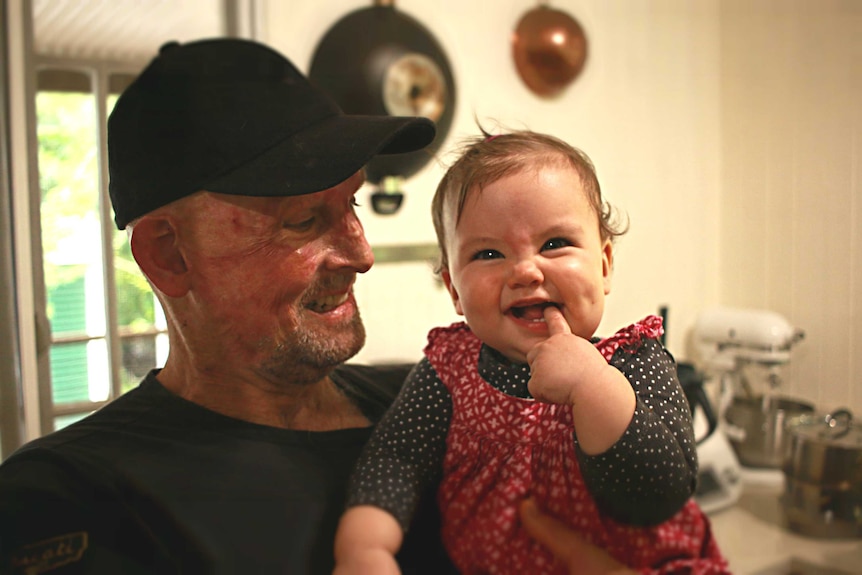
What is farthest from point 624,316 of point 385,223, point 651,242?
point 385,223

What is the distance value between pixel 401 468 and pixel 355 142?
0.27 meters

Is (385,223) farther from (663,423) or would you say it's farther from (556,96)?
(663,423)

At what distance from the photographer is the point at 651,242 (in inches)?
33.2

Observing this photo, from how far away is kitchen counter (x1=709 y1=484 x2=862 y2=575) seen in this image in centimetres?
83

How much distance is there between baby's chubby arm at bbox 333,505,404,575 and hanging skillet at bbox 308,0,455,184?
79cm

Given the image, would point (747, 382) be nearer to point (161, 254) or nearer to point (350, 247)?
point (350, 247)

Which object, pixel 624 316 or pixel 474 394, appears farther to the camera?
pixel 624 316

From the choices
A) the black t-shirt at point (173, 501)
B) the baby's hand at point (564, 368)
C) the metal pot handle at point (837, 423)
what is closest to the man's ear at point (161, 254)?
the black t-shirt at point (173, 501)

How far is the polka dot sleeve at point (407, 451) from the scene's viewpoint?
54 cm

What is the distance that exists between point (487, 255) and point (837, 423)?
670 mm

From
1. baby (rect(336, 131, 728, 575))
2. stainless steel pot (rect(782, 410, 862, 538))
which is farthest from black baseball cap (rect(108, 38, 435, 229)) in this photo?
stainless steel pot (rect(782, 410, 862, 538))

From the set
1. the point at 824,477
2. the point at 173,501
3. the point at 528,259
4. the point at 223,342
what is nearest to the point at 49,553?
the point at 173,501

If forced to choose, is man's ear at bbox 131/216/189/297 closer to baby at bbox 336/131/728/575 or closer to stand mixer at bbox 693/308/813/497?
baby at bbox 336/131/728/575

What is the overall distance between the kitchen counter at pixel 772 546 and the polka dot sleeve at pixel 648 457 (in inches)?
17.4
